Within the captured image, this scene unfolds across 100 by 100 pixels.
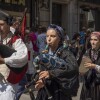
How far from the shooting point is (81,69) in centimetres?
559

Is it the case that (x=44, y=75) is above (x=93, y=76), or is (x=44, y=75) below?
above

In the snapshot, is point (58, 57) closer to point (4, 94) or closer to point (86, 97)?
point (4, 94)

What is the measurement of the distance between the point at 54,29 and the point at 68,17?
648 inches

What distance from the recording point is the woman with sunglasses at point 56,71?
4.07m

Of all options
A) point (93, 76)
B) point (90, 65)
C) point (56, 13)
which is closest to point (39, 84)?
point (90, 65)

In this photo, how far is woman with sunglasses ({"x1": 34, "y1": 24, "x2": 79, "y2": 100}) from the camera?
4074mm

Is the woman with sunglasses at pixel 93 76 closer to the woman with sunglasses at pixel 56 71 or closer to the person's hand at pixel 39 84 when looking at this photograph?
the woman with sunglasses at pixel 56 71

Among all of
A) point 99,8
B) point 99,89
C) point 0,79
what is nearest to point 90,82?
point 99,89

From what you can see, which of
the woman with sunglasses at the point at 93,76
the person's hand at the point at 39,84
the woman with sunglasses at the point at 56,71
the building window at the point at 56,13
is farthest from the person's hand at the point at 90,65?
the building window at the point at 56,13

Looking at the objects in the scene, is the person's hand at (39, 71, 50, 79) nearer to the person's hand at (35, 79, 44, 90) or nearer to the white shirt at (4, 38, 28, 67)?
the person's hand at (35, 79, 44, 90)

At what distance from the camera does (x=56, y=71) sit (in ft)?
13.4

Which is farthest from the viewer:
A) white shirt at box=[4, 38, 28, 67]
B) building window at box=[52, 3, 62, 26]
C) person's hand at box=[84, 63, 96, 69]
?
building window at box=[52, 3, 62, 26]

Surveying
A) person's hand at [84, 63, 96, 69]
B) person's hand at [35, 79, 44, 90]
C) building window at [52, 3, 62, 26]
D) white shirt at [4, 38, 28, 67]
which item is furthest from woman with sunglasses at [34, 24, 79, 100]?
building window at [52, 3, 62, 26]

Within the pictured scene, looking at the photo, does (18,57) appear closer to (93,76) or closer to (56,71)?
(56,71)
